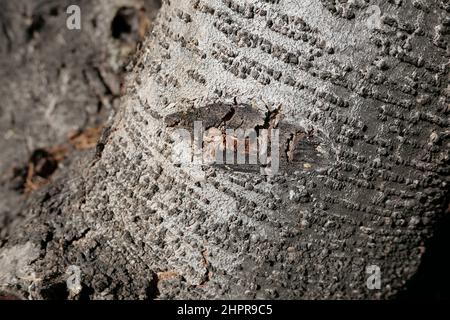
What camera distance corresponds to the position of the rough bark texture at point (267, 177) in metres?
1.03

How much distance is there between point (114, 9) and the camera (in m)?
1.86

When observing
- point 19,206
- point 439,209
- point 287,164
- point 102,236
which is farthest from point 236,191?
point 19,206

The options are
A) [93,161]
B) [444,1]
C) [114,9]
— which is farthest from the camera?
[114,9]

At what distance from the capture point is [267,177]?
3.62 ft

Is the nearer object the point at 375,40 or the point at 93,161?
the point at 375,40

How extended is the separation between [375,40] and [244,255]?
0.59 m

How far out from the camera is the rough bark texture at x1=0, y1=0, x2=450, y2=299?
1031mm

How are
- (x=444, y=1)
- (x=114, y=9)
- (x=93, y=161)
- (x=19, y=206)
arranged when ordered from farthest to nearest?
(x=114, y=9) < (x=19, y=206) < (x=93, y=161) < (x=444, y=1)

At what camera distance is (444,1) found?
1.01 m

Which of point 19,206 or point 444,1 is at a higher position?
point 444,1

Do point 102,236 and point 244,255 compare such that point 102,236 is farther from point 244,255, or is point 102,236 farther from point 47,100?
point 47,100
